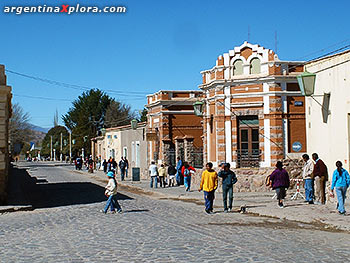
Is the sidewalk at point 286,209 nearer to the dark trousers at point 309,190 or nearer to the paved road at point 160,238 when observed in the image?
the dark trousers at point 309,190

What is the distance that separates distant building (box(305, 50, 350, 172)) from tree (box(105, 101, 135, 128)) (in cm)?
6544

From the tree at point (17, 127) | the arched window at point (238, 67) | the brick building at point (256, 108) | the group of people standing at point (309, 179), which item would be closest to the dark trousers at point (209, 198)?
the group of people standing at point (309, 179)

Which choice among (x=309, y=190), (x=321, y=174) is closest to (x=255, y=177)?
(x=309, y=190)

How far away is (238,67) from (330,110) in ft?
32.1

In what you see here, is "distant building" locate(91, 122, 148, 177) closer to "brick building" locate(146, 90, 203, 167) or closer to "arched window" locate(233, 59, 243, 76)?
"brick building" locate(146, 90, 203, 167)

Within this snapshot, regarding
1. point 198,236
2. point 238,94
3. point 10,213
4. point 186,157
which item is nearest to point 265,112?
point 238,94

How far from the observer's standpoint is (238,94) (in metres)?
25.6

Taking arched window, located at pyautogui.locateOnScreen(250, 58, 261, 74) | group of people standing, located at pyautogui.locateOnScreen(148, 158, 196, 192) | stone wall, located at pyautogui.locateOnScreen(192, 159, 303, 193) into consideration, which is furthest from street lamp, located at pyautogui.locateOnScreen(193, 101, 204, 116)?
stone wall, located at pyautogui.locateOnScreen(192, 159, 303, 193)

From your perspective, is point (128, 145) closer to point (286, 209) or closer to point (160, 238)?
point (286, 209)

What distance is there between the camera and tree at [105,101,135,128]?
8344 cm

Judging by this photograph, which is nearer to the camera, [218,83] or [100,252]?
[100,252]

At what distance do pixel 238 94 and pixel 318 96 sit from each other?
855cm

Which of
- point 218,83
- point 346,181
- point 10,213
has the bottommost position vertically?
point 10,213

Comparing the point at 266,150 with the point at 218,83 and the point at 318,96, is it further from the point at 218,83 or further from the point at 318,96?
the point at 318,96
